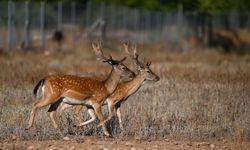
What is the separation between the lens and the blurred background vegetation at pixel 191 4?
49.6 m

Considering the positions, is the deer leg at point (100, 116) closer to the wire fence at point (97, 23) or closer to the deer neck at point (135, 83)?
the deer neck at point (135, 83)

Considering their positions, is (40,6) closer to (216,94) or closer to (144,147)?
(216,94)

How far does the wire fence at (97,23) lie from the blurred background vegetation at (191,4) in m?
1.35

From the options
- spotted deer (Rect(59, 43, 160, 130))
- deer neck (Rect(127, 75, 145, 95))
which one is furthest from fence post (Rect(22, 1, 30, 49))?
deer neck (Rect(127, 75, 145, 95))

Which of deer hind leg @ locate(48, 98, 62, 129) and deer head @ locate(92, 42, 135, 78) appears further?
deer head @ locate(92, 42, 135, 78)

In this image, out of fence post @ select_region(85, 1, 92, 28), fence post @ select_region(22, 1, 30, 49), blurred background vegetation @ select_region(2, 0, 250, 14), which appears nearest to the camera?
fence post @ select_region(22, 1, 30, 49)

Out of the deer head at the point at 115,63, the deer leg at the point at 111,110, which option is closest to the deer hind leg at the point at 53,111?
the deer leg at the point at 111,110

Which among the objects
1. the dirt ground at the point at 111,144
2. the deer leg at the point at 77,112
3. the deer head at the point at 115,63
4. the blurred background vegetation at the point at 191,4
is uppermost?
the blurred background vegetation at the point at 191,4

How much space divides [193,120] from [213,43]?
37587 mm

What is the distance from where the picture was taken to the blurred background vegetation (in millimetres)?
49556

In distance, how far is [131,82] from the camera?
16.1 meters

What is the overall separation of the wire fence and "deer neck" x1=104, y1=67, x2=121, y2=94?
20.1 meters

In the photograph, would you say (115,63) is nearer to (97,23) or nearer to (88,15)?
(88,15)

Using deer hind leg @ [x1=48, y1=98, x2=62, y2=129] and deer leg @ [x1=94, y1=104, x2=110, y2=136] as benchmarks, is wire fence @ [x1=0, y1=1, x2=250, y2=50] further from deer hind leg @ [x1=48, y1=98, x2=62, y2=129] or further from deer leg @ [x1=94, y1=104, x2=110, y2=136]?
deer leg @ [x1=94, y1=104, x2=110, y2=136]
